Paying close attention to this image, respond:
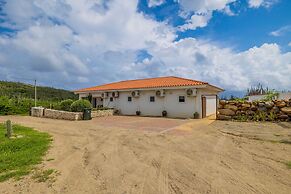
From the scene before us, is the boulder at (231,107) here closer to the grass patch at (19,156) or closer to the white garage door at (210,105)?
the white garage door at (210,105)

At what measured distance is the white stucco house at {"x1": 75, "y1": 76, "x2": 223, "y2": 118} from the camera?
61.2 ft

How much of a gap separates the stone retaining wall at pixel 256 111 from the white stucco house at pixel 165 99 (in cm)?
254

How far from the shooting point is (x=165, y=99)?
66.7ft

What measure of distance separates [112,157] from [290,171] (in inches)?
174

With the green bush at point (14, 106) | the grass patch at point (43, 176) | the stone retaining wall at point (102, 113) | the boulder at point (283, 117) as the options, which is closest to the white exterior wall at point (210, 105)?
the boulder at point (283, 117)

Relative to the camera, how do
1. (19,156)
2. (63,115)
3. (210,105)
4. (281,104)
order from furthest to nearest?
(210,105)
(63,115)
(281,104)
(19,156)

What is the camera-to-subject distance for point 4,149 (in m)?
6.83

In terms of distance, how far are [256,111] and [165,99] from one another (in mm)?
7813

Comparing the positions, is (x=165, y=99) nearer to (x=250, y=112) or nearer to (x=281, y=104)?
(x=250, y=112)

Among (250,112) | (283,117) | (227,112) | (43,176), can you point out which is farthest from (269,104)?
(43,176)

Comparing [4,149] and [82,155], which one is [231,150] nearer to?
[82,155]

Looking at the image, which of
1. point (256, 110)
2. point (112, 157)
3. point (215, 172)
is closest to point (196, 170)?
point (215, 172)

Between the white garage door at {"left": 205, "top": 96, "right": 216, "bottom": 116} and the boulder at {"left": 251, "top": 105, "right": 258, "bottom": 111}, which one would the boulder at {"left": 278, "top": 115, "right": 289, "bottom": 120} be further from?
the white garage door at {"left": 205, "top": 96, "right": 216, "bottom": 116}

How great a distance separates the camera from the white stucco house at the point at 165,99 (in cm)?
1864
